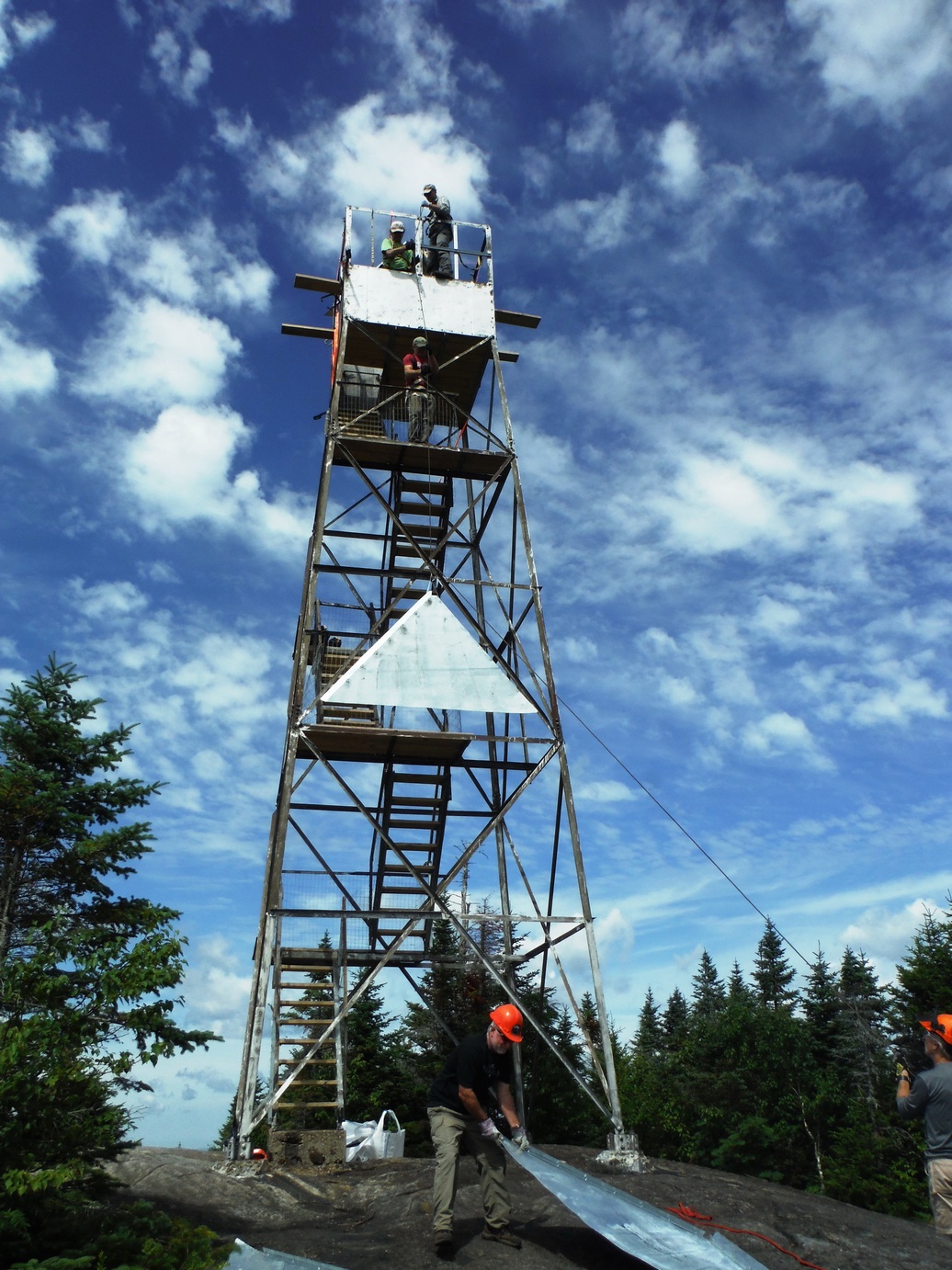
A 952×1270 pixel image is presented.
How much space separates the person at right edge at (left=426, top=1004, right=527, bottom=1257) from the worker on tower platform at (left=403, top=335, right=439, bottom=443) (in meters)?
9.62

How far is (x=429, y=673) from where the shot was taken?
41.0ft

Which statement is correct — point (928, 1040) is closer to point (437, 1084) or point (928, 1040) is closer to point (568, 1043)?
point (437, 1084)

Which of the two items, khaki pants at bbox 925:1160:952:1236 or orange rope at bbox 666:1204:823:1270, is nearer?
orange rope at bbox 666:1204:823:1270

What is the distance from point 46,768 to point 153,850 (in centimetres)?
174

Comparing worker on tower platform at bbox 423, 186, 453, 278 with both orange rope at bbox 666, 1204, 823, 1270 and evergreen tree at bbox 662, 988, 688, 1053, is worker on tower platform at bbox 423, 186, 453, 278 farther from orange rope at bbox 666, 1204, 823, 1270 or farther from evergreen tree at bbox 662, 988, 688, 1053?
evergreen tree at bbox 662, 988, 688, 1053

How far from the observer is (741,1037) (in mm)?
42719

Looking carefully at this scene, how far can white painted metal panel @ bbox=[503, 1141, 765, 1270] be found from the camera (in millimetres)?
5980

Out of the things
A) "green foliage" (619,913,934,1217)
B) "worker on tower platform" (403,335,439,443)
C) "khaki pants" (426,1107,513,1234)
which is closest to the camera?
"khaki pants" (426,1107,513,1234)

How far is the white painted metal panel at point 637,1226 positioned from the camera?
5.98 meters

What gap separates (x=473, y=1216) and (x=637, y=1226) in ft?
5.73

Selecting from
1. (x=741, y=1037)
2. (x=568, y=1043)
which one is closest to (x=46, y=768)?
(x=568, y=1043)

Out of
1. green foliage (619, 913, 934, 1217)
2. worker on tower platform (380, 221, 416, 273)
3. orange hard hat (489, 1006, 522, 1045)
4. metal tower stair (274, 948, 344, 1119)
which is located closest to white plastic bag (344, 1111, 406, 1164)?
metal tower stair (274, 948, 344, 1119)

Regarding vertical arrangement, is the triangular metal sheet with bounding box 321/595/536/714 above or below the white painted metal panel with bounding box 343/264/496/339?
below

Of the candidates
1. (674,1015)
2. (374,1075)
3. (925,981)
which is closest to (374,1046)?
(374,1075)
